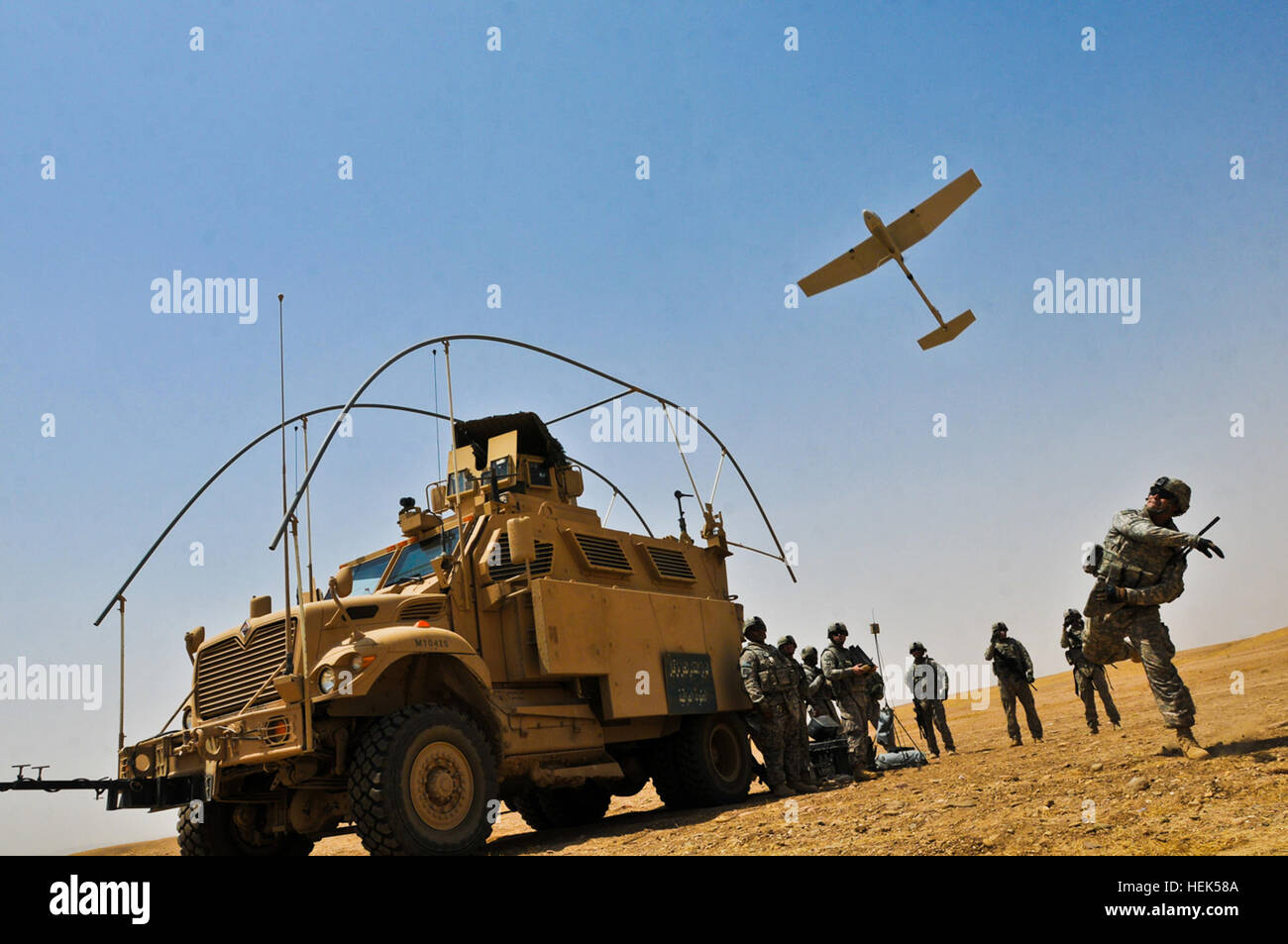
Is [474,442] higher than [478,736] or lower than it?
higher

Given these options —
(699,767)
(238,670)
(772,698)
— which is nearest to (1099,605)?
(772,698)

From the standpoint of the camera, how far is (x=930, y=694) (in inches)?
645

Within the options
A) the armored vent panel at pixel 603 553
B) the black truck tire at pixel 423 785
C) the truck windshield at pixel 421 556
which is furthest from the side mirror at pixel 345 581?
the black truck tire at pixel 423 785

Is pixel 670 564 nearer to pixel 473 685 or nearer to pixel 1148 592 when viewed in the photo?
pixel 473 685

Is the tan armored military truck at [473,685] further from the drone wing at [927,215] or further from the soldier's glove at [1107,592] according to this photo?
the drone wing at [927,215]

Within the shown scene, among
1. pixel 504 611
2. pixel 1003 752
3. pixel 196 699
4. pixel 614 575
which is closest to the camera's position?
pixel 196 699

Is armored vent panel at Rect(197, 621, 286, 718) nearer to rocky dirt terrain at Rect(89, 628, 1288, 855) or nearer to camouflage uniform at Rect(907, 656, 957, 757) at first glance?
rocky dirt terrain at Rect(89, 628, 1288, 855)

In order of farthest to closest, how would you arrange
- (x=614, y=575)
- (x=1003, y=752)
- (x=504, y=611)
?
(x=1003, y=752) < (x=614, y=575) < (x=504, y=611)

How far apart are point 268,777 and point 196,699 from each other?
1.06 metres

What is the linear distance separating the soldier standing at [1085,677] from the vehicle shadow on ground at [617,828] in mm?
5517
